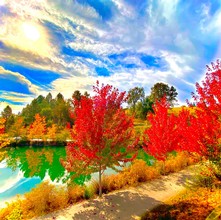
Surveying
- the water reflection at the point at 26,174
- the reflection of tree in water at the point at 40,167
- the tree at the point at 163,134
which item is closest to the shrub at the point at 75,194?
the water reflection at the point at 26,174

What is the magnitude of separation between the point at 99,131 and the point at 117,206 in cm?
316

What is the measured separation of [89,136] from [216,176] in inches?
249

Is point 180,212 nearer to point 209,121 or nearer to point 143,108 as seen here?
point 209,121

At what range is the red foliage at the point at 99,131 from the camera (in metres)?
8.84

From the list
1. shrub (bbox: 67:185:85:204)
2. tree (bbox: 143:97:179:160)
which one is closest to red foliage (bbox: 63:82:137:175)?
shrub (bbox: 67:185:85:204)

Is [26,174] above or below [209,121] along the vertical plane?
below

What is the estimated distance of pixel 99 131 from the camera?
29.2 feet

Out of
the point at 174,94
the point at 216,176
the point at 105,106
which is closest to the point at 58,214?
the point at 105,106

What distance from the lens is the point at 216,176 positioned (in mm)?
9875

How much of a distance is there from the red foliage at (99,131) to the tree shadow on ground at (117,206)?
4.96 feet

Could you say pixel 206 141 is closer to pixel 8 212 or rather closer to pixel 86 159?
pixel 86 159

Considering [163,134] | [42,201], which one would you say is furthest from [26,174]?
[163,134]

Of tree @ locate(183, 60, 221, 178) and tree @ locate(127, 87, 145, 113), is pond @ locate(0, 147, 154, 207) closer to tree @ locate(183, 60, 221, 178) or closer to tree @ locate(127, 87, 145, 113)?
tree @ locate(183, 60, 221, 178)

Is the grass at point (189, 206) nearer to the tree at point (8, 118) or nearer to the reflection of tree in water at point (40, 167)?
the reflection of tree in water at point (40, 167)
